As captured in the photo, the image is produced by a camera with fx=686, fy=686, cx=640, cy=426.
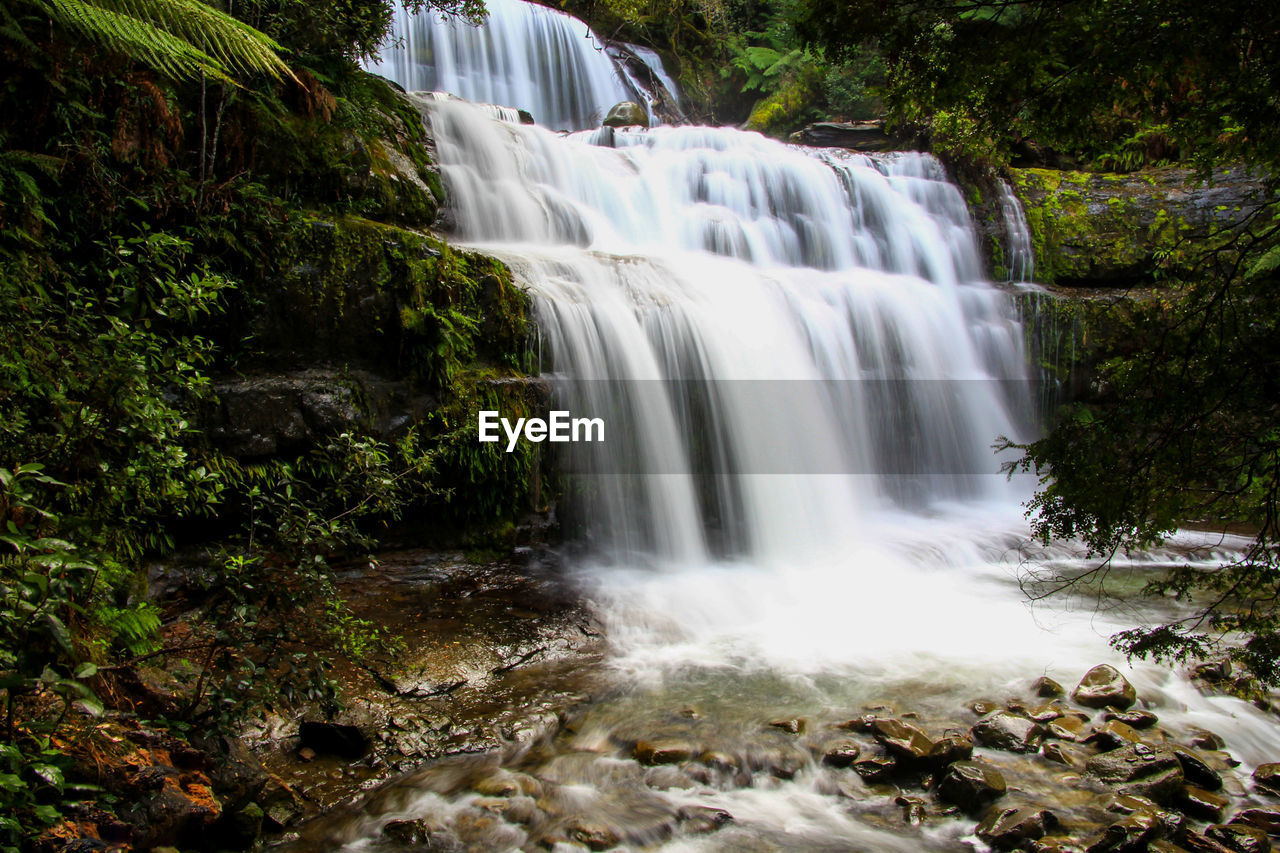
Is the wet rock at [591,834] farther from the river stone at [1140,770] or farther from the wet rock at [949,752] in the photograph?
the river stone at [1140,770]

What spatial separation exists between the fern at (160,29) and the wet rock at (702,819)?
4744mm

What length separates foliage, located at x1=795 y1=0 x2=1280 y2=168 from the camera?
2482 mm

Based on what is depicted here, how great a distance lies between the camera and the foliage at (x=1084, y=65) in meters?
2.48

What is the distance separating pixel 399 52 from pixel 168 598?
13372 millimetres

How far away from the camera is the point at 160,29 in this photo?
397 cm

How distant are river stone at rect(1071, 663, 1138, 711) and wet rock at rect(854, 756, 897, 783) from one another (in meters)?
1.57

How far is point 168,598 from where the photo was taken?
15.2 ft

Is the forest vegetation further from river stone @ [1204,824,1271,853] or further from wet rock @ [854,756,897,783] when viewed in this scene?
wet rock @ [854,756,897,783]

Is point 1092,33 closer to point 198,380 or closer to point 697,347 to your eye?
point 198,380

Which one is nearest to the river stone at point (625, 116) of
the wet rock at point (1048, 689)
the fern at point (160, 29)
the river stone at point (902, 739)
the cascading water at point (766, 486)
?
the cascading water at point (766, 486)

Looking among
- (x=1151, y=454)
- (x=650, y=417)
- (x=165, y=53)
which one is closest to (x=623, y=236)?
(x=650, y=417)

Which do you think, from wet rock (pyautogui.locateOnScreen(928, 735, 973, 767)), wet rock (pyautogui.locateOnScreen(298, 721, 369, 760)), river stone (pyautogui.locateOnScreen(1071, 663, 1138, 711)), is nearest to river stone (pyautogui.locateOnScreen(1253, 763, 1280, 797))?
river stone (pyautogui.locateOnScreen(1071, 663, 1138, 711))

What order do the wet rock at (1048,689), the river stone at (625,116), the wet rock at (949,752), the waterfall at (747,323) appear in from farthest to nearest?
the river stone at (625,116), the waterfall at (747,323), the wet rock at (1048,689), the wet rock at (949,752)

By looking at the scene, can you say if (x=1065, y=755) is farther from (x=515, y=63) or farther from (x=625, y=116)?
(x=515, y=63)
